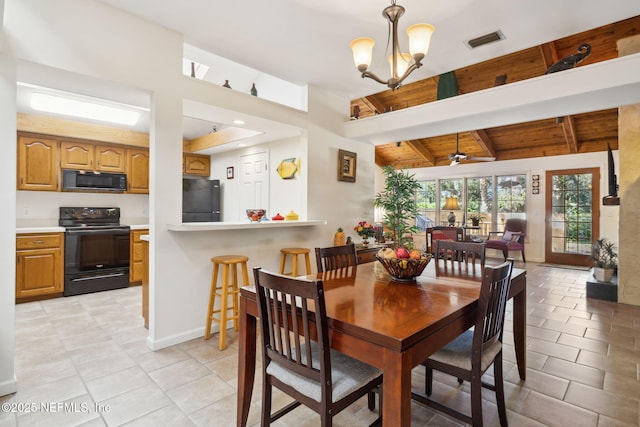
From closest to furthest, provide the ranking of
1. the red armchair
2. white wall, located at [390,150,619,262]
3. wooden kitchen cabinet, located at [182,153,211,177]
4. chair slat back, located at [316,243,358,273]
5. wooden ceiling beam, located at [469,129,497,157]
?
chair slat back, located at [316,243,358,273] < wooden kitchen cabinet, located at [182,153,211,177] < white wall, located at [390,150,619,262] < the red armchair < wooden ceiling beam, located at [469,129,497,157]

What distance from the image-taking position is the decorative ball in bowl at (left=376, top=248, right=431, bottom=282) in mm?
1959

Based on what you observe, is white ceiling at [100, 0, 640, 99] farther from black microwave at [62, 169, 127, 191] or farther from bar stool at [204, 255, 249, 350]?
black microwave at [62, 169, 127, 191]

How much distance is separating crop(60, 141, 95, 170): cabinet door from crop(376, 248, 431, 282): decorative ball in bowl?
4857 millimetres

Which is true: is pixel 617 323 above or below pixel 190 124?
below

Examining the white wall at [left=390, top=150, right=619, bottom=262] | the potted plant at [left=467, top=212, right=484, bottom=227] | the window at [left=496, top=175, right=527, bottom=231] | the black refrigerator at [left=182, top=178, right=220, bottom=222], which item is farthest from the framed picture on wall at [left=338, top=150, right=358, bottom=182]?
the window at [left=496, top=175, right=527, bottom=231]

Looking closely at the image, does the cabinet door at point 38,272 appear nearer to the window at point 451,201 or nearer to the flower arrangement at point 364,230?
the flower arrangement at point 364,230

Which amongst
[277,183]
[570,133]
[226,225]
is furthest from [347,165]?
[570,133]

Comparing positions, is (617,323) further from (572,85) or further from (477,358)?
(477,358)

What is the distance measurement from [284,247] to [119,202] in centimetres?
334

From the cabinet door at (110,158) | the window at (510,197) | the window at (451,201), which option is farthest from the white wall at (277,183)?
the window at (510,197)

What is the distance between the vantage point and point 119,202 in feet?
17.4

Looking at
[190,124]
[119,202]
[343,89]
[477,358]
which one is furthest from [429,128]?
[119,202]

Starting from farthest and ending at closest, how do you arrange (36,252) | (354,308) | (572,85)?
(36,252)
(572,85)
(354,308)

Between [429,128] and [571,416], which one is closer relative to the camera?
[571,416]
